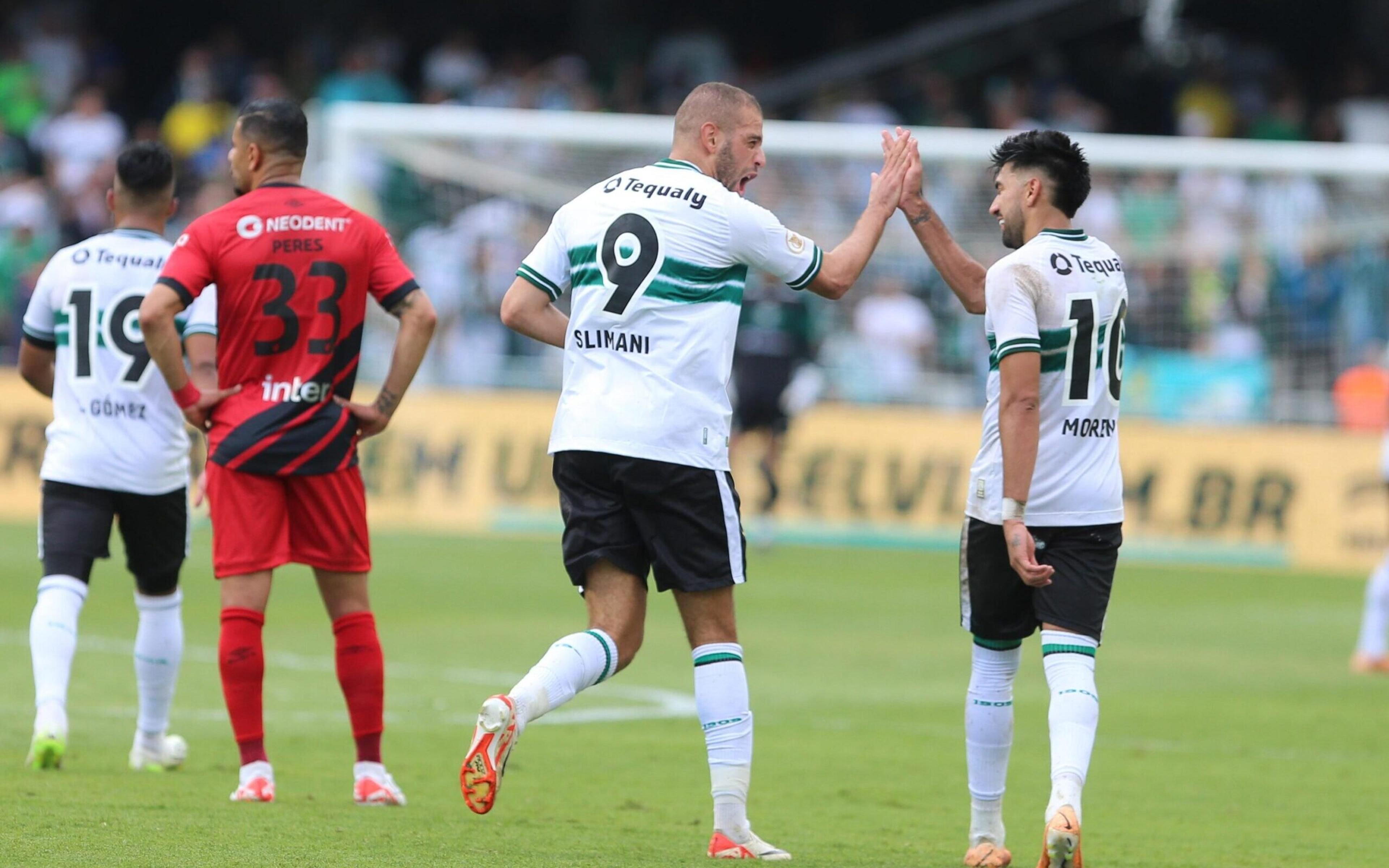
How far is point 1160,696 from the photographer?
11.3 meters

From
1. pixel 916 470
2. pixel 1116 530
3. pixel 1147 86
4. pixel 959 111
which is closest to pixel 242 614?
pixel 1116 530

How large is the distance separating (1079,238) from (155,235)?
361cm

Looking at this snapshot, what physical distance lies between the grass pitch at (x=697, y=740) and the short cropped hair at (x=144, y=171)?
84.8 inches

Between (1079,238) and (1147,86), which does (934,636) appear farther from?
(1147,86)

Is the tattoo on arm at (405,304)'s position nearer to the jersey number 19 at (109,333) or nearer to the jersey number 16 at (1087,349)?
the jersey number 19 at (109,333)

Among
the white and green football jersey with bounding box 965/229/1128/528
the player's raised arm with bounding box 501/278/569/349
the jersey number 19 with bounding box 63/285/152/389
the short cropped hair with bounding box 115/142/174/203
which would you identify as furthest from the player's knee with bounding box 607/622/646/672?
the short cropped hair with bounding box 115/142/174/203

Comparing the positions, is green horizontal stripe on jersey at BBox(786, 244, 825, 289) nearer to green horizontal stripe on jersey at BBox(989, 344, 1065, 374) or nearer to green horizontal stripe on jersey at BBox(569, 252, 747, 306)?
green horizontal stripe on jersey at BBox(569, 252, 747, 306)

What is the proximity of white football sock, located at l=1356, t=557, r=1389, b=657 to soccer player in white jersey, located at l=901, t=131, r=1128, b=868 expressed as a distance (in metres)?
6.67

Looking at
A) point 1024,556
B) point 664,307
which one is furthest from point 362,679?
point 1024,556

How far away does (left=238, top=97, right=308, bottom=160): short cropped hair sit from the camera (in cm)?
702

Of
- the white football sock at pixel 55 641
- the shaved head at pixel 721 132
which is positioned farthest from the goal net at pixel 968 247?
the shaved head at pixel 721 132

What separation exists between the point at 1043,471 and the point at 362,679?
2453 millimetres

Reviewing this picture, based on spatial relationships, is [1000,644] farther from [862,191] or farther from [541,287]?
[862,191]

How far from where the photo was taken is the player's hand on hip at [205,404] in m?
6.93
